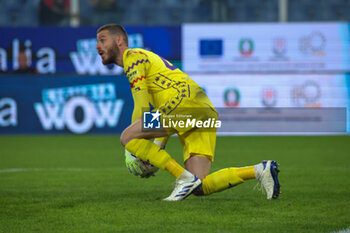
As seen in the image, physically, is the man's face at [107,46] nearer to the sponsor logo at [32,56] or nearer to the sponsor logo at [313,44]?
the sponsor logo at [32,56]

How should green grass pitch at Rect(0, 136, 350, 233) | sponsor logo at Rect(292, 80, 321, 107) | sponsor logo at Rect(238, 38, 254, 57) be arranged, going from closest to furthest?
green grass pitch at Rect(0, 136, 350, 233) → sponsor logo at Rect(292, 80, 321, 107) → sponsor logo at Rect(238, 38, 254, 57)

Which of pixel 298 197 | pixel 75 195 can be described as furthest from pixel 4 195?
pixel 298 197

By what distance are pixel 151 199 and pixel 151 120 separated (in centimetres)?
71

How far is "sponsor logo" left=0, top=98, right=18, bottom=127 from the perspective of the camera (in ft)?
47.0

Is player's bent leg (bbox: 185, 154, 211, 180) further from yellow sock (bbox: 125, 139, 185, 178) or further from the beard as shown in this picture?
the beard

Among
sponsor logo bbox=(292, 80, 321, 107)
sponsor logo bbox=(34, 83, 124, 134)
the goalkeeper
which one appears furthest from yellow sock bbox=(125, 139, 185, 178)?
sponsor logo bbox=(292, 80, 321, 107)

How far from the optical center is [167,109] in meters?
4.89

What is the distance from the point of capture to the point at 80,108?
561 inches

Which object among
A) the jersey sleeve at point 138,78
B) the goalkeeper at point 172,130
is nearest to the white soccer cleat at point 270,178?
the goalkeeper at point 172,130

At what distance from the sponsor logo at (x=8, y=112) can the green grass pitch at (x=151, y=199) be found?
178 inches

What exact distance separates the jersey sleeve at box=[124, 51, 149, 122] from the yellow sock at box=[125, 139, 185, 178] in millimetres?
188

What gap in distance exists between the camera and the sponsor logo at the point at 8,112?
14.3 meters

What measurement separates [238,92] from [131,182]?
806 centimetres

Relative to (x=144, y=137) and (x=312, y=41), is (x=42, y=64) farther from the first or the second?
(x=144, y=137)
